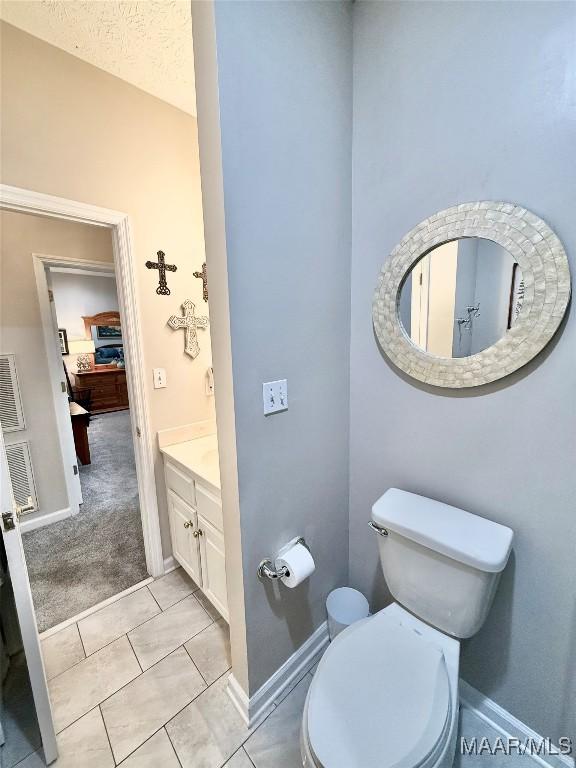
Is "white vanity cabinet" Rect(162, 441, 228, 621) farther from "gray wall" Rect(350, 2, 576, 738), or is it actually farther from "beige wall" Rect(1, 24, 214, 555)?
"gray wall" Rect(350, 2, 576, 738)

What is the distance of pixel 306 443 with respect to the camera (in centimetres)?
122

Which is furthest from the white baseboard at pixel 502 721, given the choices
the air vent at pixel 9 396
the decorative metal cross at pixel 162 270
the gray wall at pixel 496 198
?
the air vent at pixel 9 396

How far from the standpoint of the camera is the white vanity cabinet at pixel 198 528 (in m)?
1.40

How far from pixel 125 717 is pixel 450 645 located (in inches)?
49.1

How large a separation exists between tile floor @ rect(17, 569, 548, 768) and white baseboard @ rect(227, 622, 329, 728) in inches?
1.0

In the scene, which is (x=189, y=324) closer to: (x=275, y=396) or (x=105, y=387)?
(x=275, y=396)

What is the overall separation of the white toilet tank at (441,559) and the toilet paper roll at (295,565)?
29cm

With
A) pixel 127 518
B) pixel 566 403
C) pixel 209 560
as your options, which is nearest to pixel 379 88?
pixel 566 403

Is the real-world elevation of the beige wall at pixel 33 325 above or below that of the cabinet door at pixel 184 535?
above

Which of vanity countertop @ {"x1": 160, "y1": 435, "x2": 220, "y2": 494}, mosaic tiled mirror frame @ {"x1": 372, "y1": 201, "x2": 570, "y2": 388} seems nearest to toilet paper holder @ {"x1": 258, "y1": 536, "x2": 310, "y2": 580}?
vanity countertop @ {"x1": 160, "y1": 435, "x2": 220, "y2": 494}

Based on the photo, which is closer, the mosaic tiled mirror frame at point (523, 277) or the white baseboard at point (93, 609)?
the mosaic tiled mirror frame at point (523, 277)

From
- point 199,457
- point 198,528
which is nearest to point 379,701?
point 198,528

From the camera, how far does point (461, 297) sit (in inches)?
41.8

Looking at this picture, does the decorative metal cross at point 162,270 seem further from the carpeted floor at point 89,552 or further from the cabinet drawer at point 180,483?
the carpeted floor at point 89,552
